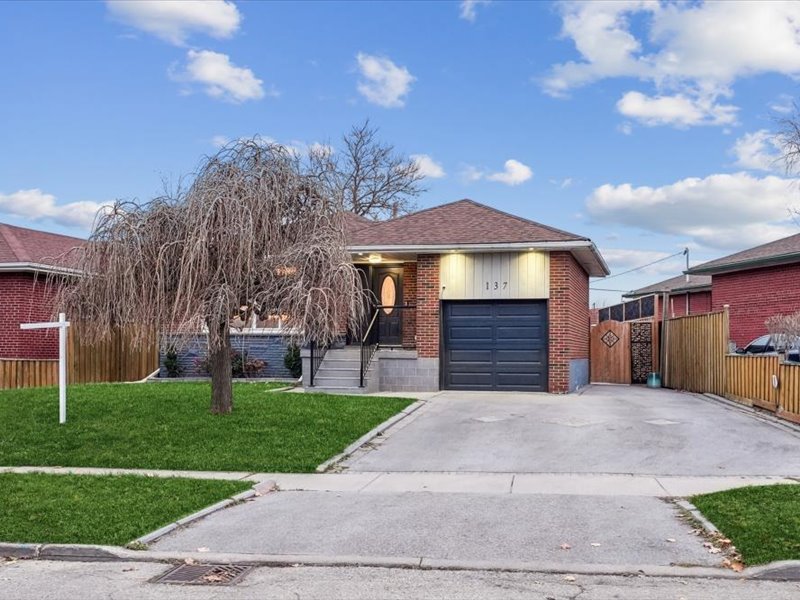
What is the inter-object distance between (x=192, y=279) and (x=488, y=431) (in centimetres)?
560

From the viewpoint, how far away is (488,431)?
44.2 feet

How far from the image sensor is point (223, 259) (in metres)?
12.2

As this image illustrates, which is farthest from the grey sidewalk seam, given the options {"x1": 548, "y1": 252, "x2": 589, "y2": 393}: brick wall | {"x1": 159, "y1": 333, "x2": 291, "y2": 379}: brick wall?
{"x1": 159, "y1": 333, "x2": 291, "y2": 379}: brick wall

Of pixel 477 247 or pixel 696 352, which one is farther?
pixel 696 352

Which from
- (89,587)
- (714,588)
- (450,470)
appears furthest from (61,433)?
(714,588)

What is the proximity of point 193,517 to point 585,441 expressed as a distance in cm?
680

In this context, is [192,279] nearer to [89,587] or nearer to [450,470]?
[450,470]

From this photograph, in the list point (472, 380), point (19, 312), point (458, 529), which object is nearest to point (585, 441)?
point (458, 529)

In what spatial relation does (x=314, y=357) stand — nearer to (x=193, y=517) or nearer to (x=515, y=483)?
(x=515, y=483)

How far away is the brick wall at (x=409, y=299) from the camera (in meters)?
20.8

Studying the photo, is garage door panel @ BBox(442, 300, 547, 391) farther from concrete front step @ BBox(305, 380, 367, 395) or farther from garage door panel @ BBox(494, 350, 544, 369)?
concrete front step @ BBox(305, 380, 367, 395)

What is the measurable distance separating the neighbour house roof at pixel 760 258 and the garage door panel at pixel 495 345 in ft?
29.5

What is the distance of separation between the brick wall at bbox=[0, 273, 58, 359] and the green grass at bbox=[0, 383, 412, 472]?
6253mm

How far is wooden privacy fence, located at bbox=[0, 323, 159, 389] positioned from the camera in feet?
71.1
